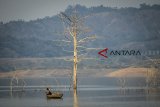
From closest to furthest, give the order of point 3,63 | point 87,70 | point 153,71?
1. point 153,71
2. point 87,70
3. point 3,63

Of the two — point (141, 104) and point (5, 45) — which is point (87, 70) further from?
point (141, 104)

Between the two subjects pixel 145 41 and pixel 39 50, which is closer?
pixel 39 50

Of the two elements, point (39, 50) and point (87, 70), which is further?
point (39, 50)

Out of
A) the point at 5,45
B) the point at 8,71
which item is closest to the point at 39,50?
the point at 5,45

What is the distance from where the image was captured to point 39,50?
173125 mm

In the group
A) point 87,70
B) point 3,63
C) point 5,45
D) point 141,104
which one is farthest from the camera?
point 5,45

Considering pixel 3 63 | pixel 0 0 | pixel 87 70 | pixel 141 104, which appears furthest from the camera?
pixel 0 0

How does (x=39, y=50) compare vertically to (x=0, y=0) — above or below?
below

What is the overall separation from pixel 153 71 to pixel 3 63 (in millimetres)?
89775

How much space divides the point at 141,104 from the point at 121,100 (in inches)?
193

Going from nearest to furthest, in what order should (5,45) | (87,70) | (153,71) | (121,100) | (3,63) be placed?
(121,100) < (153,71) < (87,70) < (3,63) < (5,45)

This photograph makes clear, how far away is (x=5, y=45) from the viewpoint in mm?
165250

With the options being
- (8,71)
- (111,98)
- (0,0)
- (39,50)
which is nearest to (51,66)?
(8,71)

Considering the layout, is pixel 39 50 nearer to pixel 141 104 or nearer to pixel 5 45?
pixel 5 45
